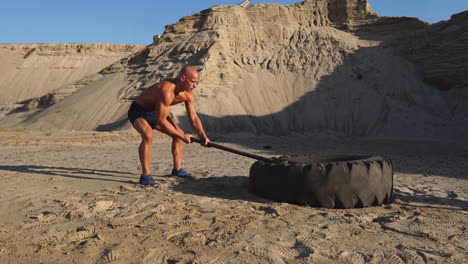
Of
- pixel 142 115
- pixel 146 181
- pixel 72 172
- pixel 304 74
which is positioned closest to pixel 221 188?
pixel 146 181

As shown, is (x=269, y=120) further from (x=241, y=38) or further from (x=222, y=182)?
(x=222, y=182)

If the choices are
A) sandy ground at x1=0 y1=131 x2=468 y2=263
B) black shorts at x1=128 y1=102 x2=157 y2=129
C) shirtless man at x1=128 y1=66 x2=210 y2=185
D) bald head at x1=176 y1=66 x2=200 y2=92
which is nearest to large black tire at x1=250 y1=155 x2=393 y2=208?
sandy ground at x1=0 y1=131 x2=468 y2=263

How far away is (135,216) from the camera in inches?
146

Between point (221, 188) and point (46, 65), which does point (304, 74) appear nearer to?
point (221, 188)

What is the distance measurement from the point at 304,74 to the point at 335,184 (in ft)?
53.9

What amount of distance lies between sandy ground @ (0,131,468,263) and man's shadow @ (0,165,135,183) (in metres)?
0.03

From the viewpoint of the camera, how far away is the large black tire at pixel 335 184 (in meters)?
4.08

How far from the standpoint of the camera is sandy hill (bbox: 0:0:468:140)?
17.1 m

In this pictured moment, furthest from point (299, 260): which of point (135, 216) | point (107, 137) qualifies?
point (107, 137)

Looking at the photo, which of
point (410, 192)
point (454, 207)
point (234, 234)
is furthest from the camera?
point (410, 192)

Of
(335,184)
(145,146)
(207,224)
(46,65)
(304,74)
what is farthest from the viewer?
(46,65)

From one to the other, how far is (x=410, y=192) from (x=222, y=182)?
2611 millimetres

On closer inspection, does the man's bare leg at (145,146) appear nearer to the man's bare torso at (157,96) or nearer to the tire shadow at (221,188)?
the man's bare torso at (157,96)

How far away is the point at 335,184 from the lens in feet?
13.4
